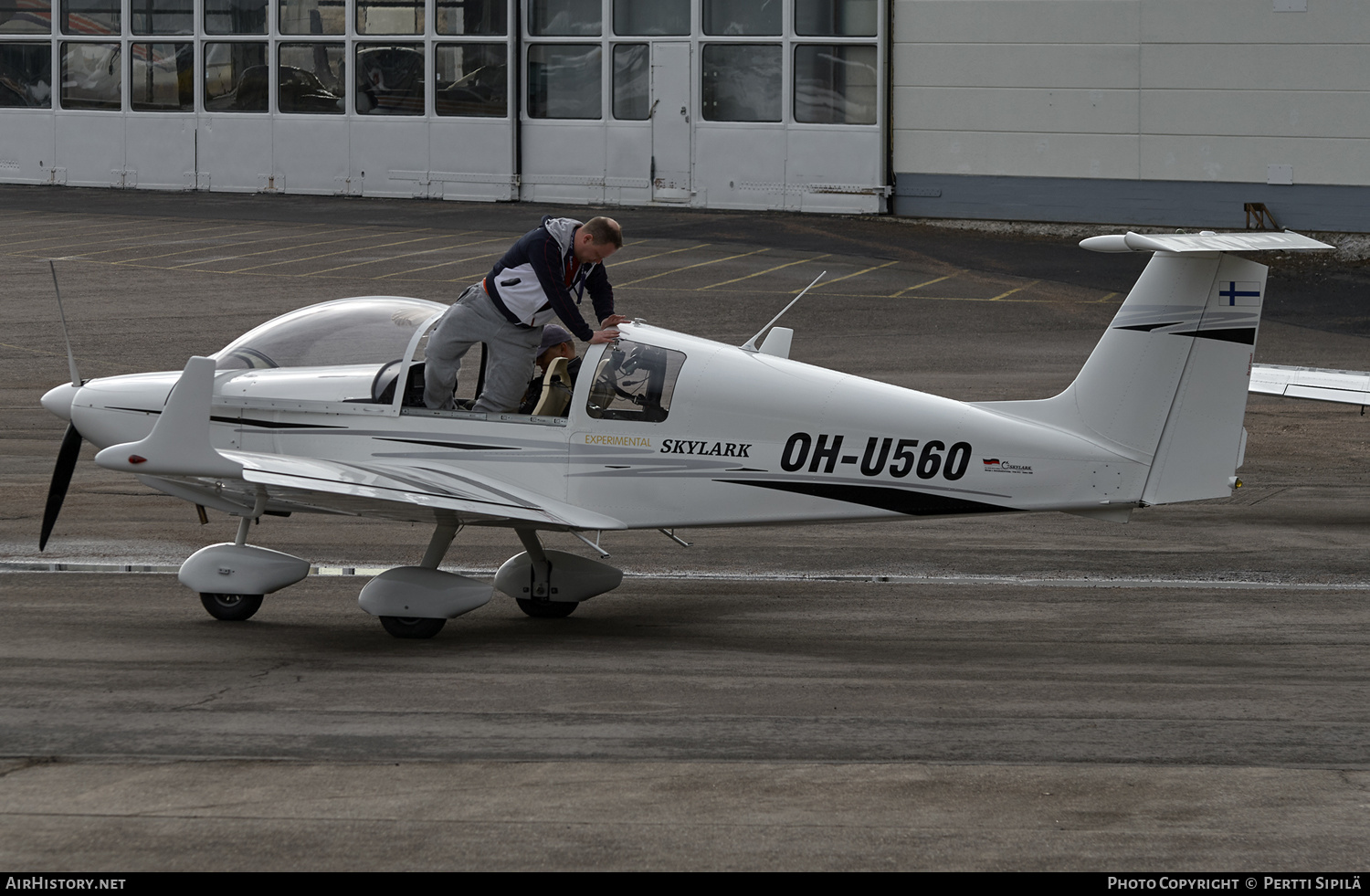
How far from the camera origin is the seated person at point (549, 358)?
1012cm

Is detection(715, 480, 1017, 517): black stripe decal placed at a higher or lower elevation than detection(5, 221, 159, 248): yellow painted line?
lower

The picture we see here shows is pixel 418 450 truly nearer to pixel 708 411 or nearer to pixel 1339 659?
pixel 708 411

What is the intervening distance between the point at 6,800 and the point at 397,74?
107ft

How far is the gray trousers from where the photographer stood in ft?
32.7

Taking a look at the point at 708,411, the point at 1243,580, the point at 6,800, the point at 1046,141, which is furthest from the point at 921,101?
the point at 6,800

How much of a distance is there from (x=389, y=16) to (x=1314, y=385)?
27868 millimetres

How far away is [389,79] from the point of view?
37.6 m

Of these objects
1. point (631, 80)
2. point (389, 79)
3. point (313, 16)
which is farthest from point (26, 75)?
point (631, 80)

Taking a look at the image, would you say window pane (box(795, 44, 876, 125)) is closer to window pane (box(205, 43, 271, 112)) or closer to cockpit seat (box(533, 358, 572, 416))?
window pane (box(205, 43, 271, 112))

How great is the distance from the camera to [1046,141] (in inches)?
1313

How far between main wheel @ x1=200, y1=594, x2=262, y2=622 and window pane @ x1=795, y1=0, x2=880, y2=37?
26.8 metres

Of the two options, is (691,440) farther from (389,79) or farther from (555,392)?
(389,79)

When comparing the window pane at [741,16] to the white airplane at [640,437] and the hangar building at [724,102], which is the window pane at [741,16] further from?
the white airplane at [640,437]

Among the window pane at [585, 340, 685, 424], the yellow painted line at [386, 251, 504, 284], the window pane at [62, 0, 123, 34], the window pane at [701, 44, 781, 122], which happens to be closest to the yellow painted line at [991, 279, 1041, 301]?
the window pane at [701, 44, 781, 122]
